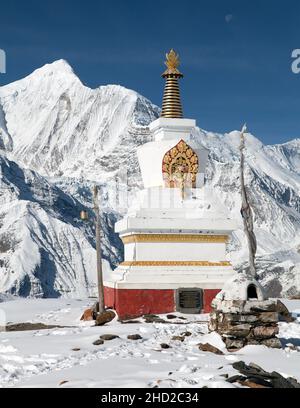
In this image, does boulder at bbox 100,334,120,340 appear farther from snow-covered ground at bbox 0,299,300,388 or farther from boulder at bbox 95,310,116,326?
boulder at bbox 95,310,116,326

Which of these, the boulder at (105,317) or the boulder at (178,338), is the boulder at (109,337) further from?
the boulder at (105,317)

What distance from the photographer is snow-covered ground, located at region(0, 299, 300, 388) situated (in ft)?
37.1

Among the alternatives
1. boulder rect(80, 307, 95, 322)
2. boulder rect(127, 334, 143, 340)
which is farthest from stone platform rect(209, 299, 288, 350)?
boulder rect(80, 307, 95, 322)

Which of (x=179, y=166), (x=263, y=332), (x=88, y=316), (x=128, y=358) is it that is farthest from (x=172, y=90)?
(x=128, y=358)

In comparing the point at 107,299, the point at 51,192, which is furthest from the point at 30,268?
the point at 107,299

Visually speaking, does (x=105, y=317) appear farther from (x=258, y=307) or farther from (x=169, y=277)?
(x=258, y=307)

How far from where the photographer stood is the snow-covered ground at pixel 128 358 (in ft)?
37.1

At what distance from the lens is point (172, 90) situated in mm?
25422

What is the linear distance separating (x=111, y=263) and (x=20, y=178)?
39667 millimetres

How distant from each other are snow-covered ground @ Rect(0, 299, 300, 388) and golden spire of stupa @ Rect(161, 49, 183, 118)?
9310 mm

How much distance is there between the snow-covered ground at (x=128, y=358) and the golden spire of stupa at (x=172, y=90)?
30.5 ft

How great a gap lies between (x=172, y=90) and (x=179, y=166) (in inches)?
128
